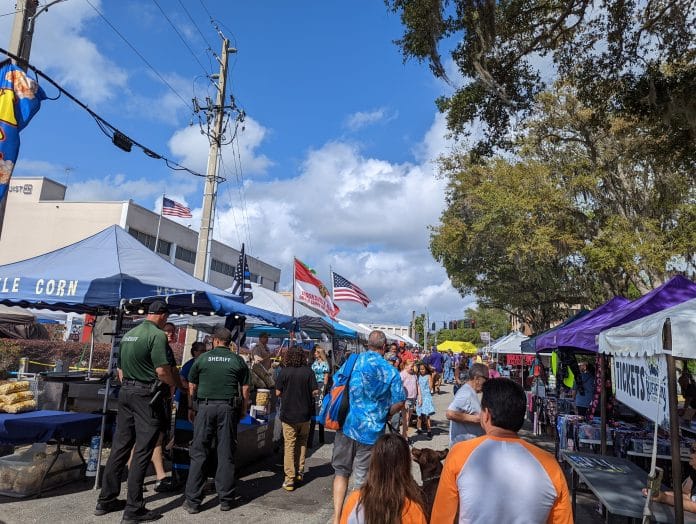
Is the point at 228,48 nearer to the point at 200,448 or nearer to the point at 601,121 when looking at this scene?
the point at 601,121

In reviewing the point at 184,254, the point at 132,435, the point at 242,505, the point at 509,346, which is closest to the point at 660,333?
the point at 242,505

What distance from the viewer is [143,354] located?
5.42 meters

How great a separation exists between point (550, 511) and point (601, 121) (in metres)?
11.0

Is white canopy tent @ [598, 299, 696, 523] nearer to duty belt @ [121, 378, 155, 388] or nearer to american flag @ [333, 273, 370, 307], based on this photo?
duty belt @ [121, 378, 155, 388]

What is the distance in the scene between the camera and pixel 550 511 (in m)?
2.26

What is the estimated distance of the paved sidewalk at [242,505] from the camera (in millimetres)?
5246

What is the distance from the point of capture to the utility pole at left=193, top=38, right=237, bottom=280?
15.1 meters

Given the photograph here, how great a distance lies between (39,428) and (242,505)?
7.75 feet

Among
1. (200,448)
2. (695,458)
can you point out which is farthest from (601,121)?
(200,448)

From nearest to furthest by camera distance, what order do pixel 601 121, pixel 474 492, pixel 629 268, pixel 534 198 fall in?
1. pixel 474 492
2. pixel 601 121
3. pixel 629 268
4. pixel 534 198

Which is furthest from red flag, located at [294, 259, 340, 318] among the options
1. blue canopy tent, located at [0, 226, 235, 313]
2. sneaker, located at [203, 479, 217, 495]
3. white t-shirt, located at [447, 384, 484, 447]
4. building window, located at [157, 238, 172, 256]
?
building window, located at [157, 238, 172, 256]

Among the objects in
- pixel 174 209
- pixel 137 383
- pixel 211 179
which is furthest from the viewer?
pixel 174 209

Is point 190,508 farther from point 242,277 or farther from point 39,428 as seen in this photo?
point 242,277

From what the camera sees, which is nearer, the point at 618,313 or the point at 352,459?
the point at 352,459
